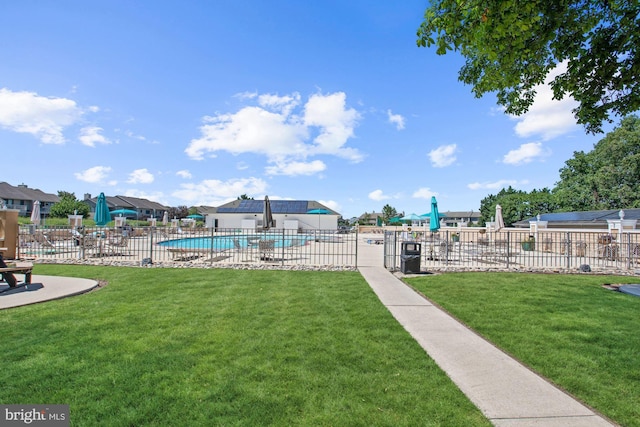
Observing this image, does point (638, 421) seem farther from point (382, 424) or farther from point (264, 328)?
point (264, 328)

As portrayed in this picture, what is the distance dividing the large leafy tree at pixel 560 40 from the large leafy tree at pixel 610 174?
40.7 metres

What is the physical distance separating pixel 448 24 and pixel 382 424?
4.96 metres

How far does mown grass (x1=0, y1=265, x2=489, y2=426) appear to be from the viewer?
115 inches

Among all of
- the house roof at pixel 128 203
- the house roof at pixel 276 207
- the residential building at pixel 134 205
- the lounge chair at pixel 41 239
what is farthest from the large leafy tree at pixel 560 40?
the house roof at pixel 128 203

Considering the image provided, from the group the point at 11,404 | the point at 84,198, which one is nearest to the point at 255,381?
the point at 11,404

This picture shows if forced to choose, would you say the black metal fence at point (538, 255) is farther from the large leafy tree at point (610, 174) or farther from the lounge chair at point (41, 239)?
the large leafy tree at point (610, 174)

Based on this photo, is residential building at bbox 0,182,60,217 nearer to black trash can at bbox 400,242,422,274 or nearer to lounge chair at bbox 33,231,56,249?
lounge chair at bbox 33,231,56,249

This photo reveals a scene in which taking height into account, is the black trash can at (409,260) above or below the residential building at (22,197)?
below

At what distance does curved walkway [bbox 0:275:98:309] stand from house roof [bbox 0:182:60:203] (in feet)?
204

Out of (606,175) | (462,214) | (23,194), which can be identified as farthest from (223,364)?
(462,214)

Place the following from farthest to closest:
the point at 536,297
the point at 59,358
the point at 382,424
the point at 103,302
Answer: the point at 536,297, the point at 103,302, the point at 59,358, the point at 382,424

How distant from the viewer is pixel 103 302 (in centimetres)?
660

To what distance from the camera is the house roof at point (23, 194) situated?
5526 cm

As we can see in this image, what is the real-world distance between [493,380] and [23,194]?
78.8 m
